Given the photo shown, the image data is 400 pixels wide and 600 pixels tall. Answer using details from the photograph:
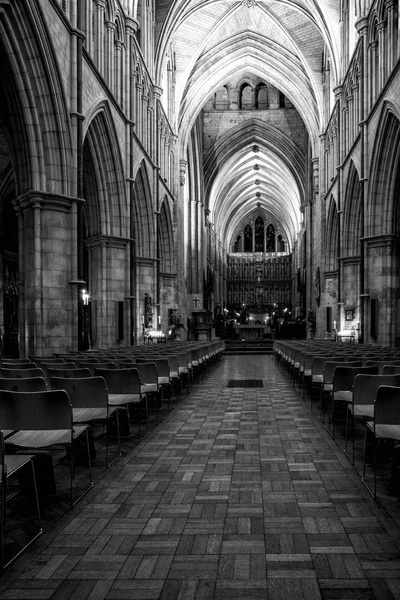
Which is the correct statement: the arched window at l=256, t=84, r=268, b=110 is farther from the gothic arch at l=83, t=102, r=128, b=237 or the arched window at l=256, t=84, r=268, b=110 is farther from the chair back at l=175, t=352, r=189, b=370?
the chair back at l=175, t=352, r=189, b=370

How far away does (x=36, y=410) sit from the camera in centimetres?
413

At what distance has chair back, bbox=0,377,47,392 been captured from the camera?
15.5ft

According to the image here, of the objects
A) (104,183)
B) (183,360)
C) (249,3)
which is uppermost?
(249,3)

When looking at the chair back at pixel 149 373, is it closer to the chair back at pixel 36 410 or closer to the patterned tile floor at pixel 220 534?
the patterned tile floor at pixel 220 534

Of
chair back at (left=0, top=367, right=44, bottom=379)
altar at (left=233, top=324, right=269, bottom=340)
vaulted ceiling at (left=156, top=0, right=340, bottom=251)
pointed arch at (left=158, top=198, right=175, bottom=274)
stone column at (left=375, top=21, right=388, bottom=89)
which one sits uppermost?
vaulted ceiling at (left=156, top=0, right=340, bottom=251)

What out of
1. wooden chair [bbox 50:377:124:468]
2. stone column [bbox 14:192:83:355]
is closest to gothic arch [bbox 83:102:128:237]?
stone column [bbox 14:192:83:355]

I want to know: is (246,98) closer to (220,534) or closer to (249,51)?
(249,51)

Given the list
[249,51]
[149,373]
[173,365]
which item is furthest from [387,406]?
[249,51]

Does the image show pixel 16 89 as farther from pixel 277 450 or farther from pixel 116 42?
pixel 277 450

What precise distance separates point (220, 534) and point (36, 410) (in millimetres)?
1652

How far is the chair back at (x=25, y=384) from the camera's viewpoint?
471 cm

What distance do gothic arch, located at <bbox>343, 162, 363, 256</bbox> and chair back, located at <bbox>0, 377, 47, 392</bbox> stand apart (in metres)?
20.7

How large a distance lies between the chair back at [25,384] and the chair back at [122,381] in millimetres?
1421

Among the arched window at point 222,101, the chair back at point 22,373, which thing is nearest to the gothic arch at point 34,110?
the chair back at point 22,373
